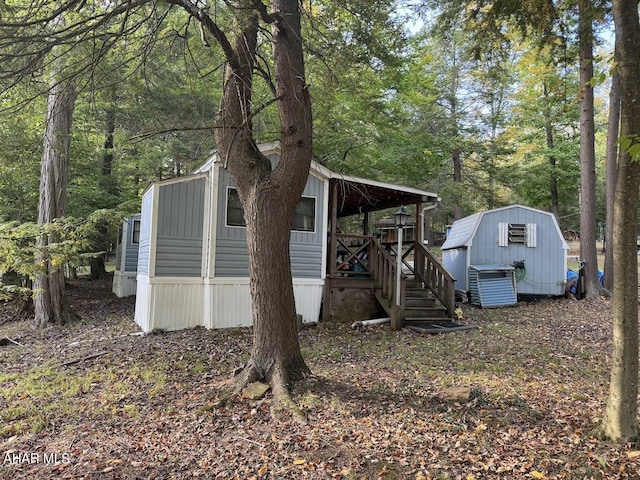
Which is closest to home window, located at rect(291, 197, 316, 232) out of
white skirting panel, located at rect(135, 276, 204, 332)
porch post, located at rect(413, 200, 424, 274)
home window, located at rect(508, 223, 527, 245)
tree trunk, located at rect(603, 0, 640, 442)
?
white skirting panel, located at rect(135, 276, 204, 332)

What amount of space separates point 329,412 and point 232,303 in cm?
459

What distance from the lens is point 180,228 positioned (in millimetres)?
7832

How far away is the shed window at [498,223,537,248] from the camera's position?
1092cm

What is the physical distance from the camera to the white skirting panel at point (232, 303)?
776 cm

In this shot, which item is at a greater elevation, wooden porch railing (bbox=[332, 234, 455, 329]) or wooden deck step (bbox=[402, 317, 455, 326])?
wooden porch railing (bbox=[332, 234, 455, 329])

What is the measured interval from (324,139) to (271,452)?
8941 mm

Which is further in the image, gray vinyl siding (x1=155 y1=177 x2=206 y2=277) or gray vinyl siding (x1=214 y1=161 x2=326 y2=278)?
gray vinyl siding (x1=214 y1=161 x2=326 y2=278)

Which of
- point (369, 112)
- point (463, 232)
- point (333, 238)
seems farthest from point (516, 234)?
point (333, 238)

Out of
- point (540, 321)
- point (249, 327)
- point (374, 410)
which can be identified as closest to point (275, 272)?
point (374, 410)

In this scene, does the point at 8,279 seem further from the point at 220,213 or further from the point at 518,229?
the point at 518,229

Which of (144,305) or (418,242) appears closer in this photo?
(144,305)

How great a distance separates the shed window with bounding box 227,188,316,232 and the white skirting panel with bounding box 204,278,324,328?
1.09 metres

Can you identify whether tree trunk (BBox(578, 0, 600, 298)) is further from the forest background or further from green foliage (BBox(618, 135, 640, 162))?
green foliage (BBox(618, 135, 640, 162))

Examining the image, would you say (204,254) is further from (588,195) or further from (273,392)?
(588,195)
